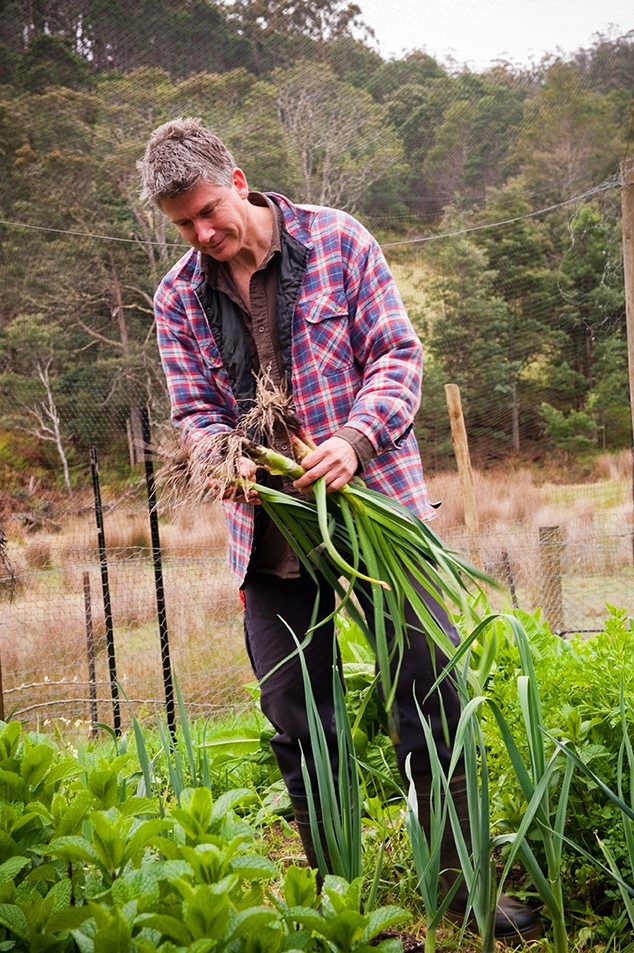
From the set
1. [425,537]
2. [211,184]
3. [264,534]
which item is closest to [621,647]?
[425,537]

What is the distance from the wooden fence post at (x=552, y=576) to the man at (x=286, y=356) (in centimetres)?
342

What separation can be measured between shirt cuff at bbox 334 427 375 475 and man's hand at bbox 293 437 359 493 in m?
0.03

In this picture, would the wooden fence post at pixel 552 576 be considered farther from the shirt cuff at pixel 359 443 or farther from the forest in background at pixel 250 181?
the forest in background at pixel 250 181

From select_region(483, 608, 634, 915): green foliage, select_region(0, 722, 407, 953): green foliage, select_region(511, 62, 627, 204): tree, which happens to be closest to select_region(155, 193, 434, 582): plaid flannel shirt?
select_region(483, 608, 634, 915): green foliage

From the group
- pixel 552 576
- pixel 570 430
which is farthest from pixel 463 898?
pixel 570 430

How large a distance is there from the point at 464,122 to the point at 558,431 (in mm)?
4804

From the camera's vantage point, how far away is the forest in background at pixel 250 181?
1215cm

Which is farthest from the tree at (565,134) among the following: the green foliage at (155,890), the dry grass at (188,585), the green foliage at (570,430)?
the green foliage at (155,890)

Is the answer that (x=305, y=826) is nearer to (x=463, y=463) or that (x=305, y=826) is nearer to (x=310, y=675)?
(x=310, y=675)

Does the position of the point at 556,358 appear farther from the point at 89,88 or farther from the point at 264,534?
the point at 264,534

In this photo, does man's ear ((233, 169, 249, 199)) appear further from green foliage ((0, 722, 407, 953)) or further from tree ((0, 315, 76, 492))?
tree ((0, 315, 76, 492))

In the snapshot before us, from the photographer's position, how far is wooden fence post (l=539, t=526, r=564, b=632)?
4895 millimetres

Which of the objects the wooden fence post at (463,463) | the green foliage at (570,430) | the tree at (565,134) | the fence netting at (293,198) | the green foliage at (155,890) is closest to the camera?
the green foliage at (155,890)

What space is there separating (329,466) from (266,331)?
37 centimetres
